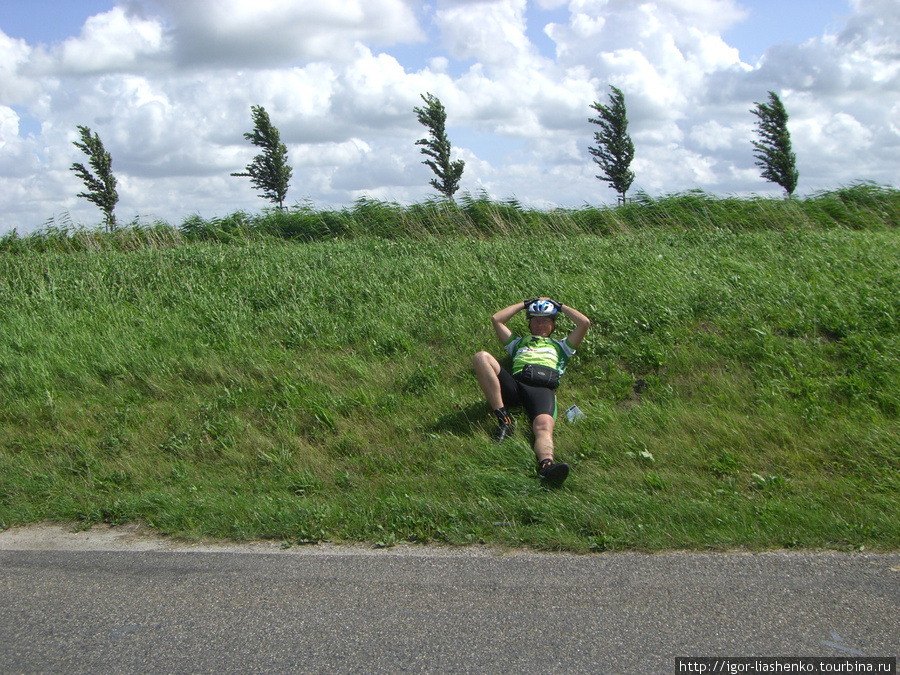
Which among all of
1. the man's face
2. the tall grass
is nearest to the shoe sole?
the man's face

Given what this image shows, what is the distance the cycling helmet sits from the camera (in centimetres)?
659

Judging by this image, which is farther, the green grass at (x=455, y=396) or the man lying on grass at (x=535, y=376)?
the man lying on grass at (x=535, y=376)

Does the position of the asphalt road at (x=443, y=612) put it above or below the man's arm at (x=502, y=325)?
below

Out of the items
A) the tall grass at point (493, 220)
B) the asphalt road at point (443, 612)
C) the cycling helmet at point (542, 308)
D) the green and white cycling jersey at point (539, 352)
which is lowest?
the asphalt road at point (443, 612)

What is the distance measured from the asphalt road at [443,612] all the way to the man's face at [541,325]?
2.74 m

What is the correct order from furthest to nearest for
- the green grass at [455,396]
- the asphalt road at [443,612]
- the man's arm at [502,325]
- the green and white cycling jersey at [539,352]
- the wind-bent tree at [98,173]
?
1. the wind-bent tree at [98,173]
2. the man's arm at [502,325]
3. the green and white cycling jersey at [539,352]
4. the green grass at [455,396]
5. the asphalt road at [443,612]

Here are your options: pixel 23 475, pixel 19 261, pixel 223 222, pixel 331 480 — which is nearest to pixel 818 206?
pixel 331 480

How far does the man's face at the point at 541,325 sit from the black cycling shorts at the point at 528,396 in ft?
2.06

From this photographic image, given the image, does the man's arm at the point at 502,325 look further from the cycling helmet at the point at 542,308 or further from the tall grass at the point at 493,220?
the tall grass at the point at 493,220

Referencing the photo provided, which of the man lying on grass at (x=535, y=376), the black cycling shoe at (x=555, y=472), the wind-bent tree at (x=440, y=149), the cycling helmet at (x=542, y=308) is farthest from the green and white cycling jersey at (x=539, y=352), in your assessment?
the wind-bent tree at (x=440, y=149)

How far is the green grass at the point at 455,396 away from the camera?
4.71 m

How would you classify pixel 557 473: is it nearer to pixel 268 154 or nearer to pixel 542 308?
pixel 542 308

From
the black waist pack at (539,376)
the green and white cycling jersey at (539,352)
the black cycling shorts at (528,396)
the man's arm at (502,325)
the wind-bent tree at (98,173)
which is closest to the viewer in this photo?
the black cycling shorts at (528,396)

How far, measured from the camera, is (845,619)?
321 centimetres
